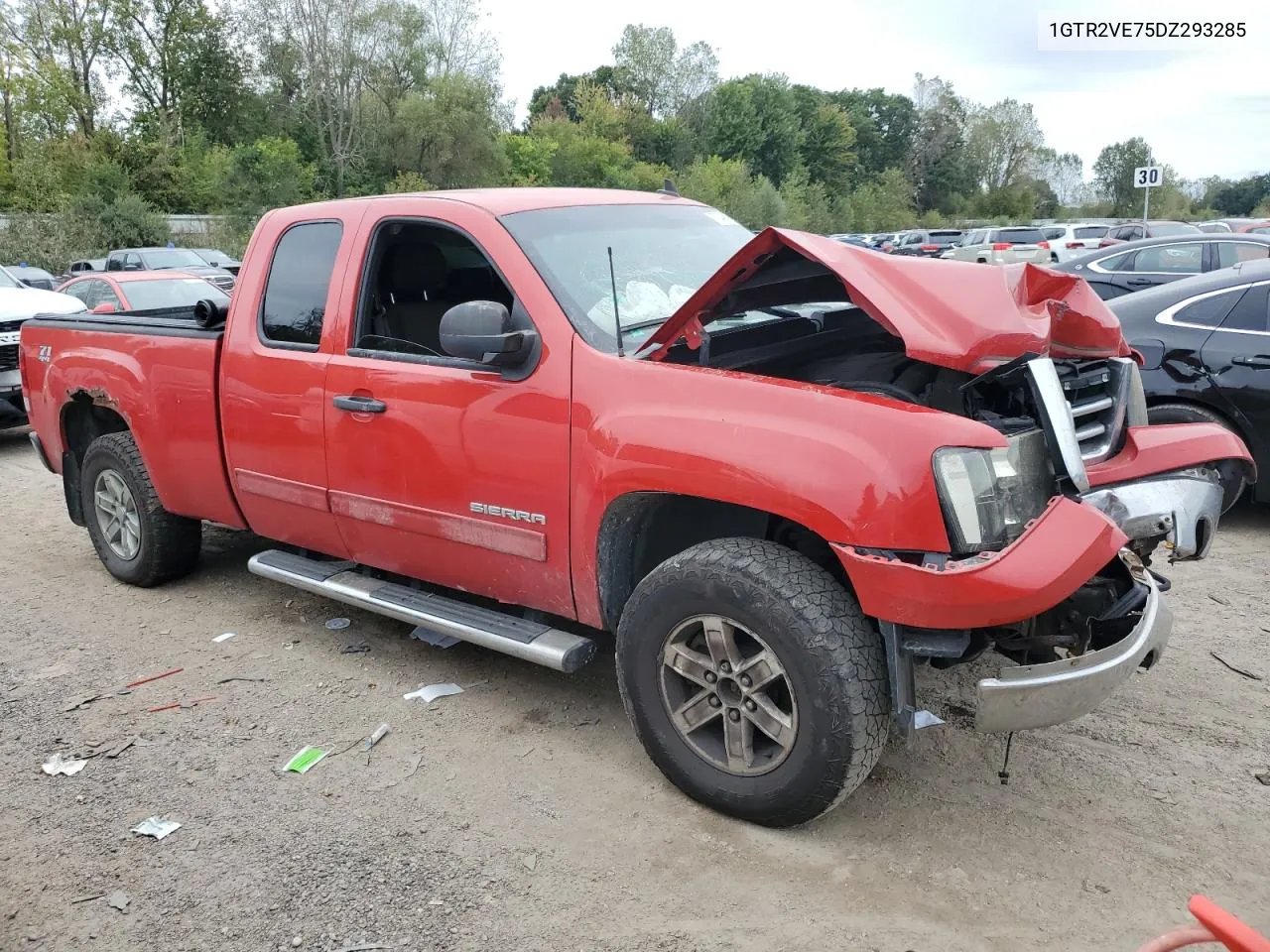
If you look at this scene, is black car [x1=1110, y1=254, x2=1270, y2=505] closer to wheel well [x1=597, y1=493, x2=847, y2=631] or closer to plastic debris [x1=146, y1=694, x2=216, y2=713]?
wheel well [x1=597, y1=493, x2=847, y2=631]

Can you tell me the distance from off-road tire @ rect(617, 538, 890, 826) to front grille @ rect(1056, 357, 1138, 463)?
3.93 ft

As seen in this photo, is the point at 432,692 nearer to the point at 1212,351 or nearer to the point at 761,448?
the point at 761,448

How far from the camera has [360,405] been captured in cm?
400

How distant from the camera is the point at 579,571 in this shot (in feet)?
11.4

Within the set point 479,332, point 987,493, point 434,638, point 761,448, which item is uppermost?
point 479,332

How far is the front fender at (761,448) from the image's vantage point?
2715 millimetres

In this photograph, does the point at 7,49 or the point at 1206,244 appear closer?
the point at 1206,244

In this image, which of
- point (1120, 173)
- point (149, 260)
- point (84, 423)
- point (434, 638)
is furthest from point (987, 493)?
point (1120, 173)

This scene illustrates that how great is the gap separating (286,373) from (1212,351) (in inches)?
210

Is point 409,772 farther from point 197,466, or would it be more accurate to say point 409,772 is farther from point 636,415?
point 197,466

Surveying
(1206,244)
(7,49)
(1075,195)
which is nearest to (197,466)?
(1206,244)

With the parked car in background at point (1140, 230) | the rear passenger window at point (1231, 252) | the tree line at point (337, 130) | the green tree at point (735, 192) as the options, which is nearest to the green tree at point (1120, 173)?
the tree line at point (337, 130)

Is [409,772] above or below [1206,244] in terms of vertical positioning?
below

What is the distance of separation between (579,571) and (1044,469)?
1.56 metres
